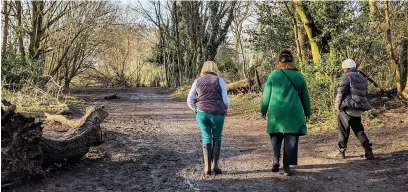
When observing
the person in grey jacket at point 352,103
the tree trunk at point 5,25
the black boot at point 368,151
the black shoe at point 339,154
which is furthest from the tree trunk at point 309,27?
the tree trunk at point 5,25

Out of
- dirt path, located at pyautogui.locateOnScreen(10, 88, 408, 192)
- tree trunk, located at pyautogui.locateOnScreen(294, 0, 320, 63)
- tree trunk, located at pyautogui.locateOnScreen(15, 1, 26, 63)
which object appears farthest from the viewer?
tree trunk, located at pyautogui.locateOnScreen(15, 1, 26, 63)

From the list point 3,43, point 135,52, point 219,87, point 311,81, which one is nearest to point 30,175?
point 219,87

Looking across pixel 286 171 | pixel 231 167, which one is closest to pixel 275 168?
pixel 286 171

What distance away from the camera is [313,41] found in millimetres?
12328

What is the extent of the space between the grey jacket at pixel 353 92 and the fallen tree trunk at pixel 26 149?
14.5 feet

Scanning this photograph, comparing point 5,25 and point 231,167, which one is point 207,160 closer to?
point 231,167

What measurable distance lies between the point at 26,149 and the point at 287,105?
3646 mm

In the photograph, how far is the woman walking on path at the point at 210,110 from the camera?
629 centimetres

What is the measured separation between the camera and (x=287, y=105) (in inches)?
248

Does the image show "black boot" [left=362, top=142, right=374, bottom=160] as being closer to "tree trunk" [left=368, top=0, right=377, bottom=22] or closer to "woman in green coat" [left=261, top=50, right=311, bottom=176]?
"woman in green coat" [left=261, top=50, right=311, bottom=176]

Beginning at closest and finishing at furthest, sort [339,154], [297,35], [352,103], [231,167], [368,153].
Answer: [231,167] → [352,103] → [368,153] → [339,154] → [297,35]

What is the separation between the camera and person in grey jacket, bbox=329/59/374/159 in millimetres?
7117

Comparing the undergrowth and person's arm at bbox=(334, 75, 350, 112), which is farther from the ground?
person's arm at bbox=(334, 75, 350, 112)

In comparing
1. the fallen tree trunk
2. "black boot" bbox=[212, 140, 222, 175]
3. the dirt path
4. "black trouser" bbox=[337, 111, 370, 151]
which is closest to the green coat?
the dirt path
